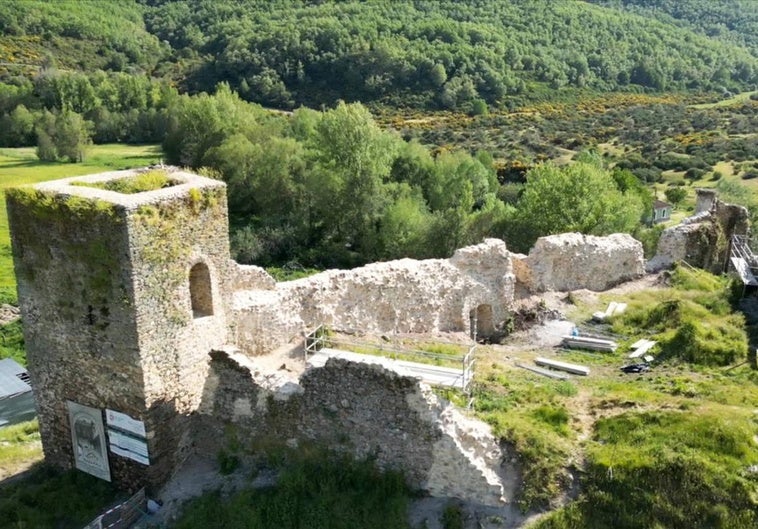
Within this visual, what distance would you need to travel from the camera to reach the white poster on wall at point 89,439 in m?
14.1

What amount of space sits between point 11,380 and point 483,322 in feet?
52.2

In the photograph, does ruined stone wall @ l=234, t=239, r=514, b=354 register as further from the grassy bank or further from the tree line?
the tree line

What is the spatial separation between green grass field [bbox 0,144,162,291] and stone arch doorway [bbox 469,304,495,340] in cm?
3036

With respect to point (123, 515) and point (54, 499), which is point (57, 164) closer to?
point (54, 499)

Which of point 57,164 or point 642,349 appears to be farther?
point 57,164

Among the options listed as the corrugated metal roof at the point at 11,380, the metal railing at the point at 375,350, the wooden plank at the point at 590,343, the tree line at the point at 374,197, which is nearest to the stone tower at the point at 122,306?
the metal railing at the point at 375,350

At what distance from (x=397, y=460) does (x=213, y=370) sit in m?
3.83

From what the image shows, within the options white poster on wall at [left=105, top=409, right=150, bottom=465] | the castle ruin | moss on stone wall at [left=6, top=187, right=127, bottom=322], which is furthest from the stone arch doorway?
moss on stone wall at [left=6, top=187, right=127, bottom=322]

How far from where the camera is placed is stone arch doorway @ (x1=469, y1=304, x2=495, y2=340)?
2036 centimetres

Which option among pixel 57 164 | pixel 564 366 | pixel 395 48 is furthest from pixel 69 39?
pixel 564 366

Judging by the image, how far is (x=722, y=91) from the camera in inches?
3969

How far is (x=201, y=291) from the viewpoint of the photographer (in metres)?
14.1

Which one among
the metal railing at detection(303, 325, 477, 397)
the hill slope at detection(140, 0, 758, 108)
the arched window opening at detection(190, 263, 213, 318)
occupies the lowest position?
the metal railing at detection(303, 325, 477, 397)

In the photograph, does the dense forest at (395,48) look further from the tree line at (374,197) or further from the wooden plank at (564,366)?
the wooden plank at (564,366)
